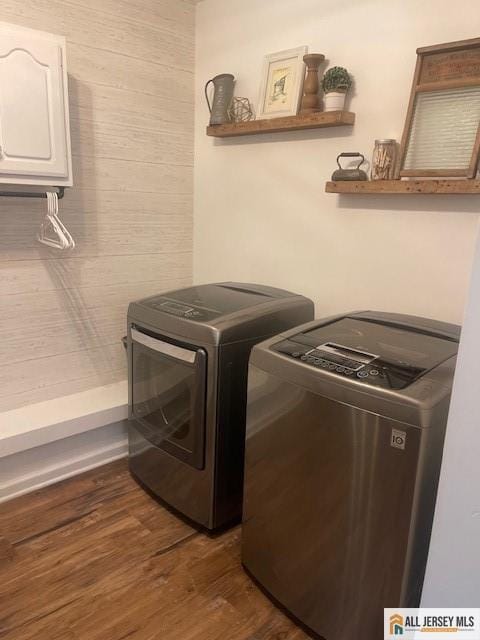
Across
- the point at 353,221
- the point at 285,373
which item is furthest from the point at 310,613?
the point at 353,221

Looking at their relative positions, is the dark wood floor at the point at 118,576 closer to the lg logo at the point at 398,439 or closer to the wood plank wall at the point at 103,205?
the wood plank wall at the point at 103,205

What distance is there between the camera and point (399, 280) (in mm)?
1747

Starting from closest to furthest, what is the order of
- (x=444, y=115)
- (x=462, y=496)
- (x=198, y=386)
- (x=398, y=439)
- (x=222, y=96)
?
1. (x=462, y=496)
2. (x=398, y=439)
3. (x=444, y=115)
4. (x=198, y=386)
5. (x=222, y=96)

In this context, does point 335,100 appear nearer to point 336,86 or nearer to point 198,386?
point 336,86

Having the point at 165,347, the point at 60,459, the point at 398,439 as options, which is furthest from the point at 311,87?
the point at 60,459

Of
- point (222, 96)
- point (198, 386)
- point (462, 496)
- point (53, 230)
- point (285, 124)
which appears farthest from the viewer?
point (222, 96)

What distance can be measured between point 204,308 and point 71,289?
29.3 inches

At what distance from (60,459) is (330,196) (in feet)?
5.49

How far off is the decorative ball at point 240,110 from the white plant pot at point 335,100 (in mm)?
498

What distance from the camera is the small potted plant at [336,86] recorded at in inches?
68.1

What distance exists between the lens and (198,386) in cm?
168

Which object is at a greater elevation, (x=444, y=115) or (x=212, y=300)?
(x=444, y=115)

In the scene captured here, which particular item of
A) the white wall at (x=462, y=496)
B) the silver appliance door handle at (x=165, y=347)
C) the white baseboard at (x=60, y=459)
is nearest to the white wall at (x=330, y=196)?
the silver appliance door handle at (x=165, y=347)

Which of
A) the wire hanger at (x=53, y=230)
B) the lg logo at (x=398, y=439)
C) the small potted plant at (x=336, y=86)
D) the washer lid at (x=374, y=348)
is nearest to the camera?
the lg logo at (x=398, y=439)
